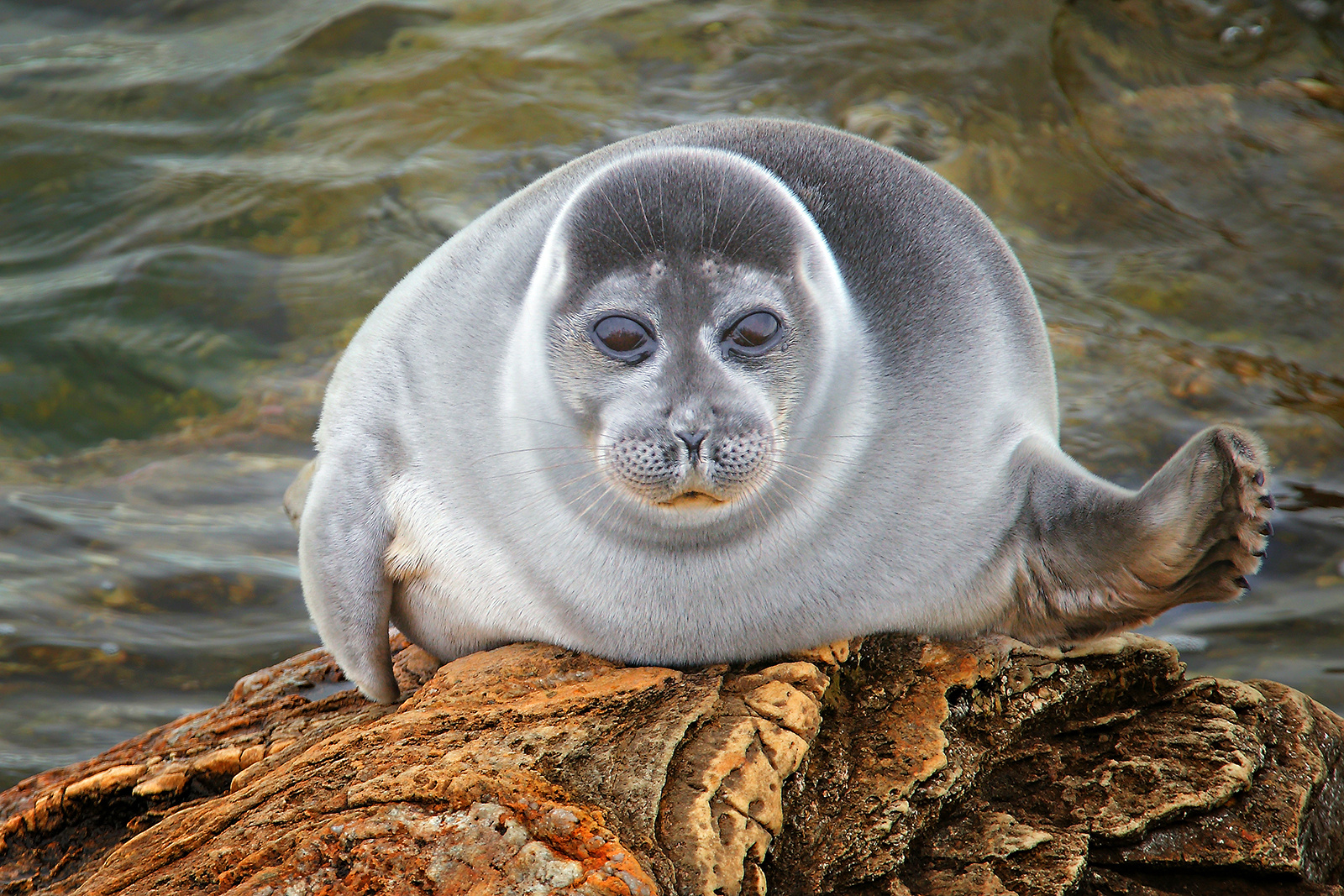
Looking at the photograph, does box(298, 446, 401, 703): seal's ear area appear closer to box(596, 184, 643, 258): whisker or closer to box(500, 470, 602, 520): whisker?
box(500, 470, 602, 520): whisker

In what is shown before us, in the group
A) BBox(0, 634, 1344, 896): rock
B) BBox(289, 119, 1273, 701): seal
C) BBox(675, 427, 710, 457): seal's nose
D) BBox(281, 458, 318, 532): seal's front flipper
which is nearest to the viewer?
BBox(0, 634, 1344, 896): rock

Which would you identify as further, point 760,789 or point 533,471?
point 533,471

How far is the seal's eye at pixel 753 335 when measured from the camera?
2787mm

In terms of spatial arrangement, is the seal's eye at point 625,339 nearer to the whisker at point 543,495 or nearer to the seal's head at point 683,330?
the seal's head at point 683,330

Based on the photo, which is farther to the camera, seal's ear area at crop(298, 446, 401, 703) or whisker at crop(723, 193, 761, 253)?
seal's ear area at crop(298, 446, 401, 703)

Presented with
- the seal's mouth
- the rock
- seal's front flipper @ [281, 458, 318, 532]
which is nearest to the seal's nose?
the seal's mouth

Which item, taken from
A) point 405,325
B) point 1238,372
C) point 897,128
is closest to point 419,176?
point 897,128

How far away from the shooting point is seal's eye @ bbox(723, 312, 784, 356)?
2.79m

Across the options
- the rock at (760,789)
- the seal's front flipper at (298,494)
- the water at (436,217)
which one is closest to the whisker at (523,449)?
the rock at (760,789)

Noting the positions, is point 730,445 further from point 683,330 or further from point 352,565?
point 352,565

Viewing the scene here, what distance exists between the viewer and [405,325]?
3.49m

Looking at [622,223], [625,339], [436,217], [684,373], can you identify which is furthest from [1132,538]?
[436,217]

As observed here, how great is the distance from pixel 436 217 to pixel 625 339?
503 cm

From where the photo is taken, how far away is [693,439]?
2.60 m
